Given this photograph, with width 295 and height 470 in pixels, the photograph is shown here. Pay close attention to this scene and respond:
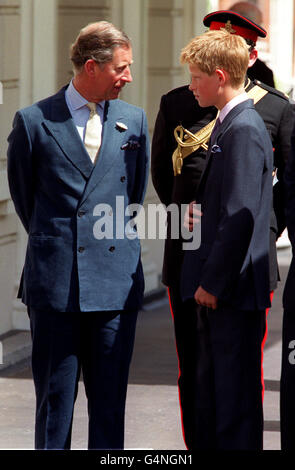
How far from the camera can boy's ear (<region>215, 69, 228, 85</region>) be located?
15.4ft

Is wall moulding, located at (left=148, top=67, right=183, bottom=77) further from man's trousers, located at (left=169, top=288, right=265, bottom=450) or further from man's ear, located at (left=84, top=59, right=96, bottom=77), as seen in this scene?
man's trousers, located at (left=169, top=288, right=265, bottom=450)

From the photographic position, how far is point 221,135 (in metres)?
4.73

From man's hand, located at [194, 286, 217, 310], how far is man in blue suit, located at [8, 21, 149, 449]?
34 centimetres

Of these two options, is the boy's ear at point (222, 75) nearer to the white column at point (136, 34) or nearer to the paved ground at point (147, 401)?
the paved ground at point (147, 401)

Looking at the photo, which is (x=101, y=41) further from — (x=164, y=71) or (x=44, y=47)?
(x=164, y=71)

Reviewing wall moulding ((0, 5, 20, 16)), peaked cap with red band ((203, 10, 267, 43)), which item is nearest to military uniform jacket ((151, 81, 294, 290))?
peaked cap with red band ((203, 10, 267, 43))

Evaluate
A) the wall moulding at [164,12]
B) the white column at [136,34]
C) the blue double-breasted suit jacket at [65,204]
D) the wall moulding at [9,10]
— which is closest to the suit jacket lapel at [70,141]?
the blue double-breasted suit jacket at [65,204]

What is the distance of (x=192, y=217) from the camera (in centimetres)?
488

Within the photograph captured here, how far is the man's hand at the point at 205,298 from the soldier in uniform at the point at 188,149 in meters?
0.51

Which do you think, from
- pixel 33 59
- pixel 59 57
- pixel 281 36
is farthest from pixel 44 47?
pixel 281 36

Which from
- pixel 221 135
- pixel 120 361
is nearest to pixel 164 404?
pixel 120 361

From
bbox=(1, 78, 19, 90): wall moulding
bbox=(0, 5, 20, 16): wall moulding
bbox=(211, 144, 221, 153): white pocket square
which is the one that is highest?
bbox=(211, 144, 221, 153): white pocket square

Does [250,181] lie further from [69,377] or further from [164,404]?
[164,404]
